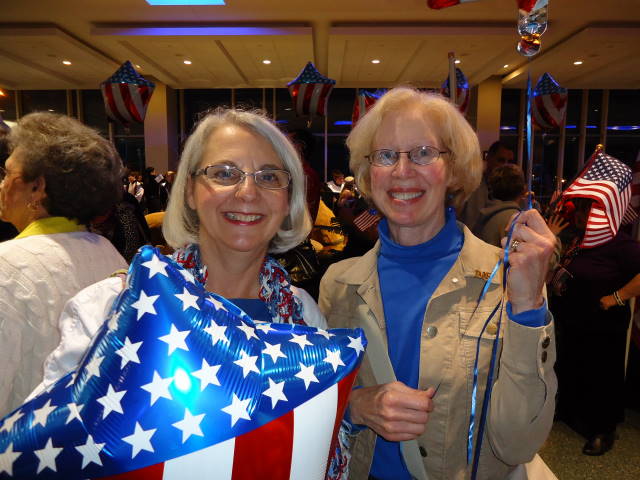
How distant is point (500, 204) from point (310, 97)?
4787 mm

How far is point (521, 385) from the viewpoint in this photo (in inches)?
38.7

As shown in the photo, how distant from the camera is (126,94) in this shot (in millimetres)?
7078

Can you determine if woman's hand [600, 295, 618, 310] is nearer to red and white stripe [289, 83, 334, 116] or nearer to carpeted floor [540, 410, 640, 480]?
carpeted floor [540, 410, 640, 480]

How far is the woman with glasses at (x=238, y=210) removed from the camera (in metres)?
1.13

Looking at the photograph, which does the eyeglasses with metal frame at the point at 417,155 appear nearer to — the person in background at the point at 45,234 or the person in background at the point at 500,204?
the person in background at the point at 45,234

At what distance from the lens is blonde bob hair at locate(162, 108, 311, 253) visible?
118 centimetres

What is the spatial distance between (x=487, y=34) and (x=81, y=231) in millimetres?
7905

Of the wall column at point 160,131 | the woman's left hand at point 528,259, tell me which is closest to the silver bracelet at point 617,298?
the woman's left hand at point 528,259

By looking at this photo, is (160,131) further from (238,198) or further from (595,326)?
(238,198)

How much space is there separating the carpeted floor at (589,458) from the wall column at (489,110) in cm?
948

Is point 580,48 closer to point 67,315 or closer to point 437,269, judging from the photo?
point 437,269

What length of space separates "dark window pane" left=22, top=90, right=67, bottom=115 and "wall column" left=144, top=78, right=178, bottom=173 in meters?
2.90

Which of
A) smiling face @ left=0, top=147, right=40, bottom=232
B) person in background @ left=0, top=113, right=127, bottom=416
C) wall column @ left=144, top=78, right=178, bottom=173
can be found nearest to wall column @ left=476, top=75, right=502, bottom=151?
wall column @ left=144, top=78, right=178, bottom=173

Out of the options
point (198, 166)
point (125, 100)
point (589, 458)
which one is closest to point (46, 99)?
point (125, 100)
